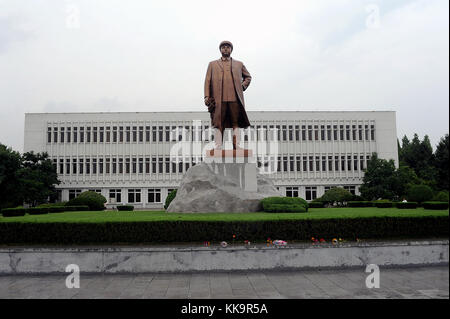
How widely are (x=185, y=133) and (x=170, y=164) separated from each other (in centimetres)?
418

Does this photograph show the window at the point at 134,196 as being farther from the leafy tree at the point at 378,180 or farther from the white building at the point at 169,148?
the leafy tree at the point at 378,180

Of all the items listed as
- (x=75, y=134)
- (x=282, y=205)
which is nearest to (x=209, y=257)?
(x=282, y=205)

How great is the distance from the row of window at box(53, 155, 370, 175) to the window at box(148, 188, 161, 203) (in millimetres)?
2217

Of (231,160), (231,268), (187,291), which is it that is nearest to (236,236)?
(231,268)

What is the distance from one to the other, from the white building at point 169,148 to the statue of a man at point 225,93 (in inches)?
1112

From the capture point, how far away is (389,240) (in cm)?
846

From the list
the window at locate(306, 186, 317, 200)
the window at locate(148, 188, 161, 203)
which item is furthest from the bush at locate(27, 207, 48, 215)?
the window at locate(306, 186, 317, 200)

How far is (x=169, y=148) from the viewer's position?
41.9 m

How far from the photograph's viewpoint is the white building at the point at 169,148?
1634 inches

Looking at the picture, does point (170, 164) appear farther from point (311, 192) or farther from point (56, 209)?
point (56, 209)

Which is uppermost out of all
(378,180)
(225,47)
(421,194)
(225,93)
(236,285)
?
(225,47)

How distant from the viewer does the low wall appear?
7578mm

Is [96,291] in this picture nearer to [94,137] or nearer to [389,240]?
[389,240]

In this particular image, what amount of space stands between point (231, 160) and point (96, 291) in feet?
23.3
